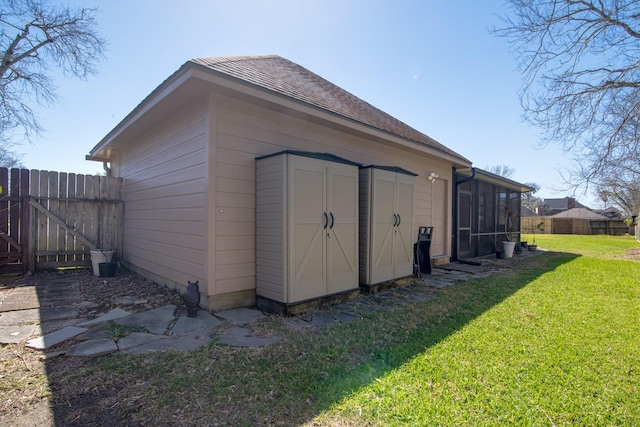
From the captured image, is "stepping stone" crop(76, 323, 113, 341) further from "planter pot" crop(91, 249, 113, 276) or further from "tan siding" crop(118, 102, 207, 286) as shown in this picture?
"planter pot" crop(91, 249, 113, 276)

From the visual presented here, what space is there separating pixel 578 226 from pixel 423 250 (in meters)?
29.9

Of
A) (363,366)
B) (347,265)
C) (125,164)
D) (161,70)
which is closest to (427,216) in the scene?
(347,265)

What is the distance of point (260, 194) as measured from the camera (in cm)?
416

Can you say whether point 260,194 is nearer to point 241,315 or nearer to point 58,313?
point 241,315

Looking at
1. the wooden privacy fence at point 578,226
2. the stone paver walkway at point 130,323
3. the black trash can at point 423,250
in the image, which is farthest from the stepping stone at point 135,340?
the wooden privacy fence at point 578,226

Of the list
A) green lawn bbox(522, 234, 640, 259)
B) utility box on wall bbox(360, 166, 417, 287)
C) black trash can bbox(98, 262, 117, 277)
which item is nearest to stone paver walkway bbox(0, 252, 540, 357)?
utility box on wall bbox(360, 166, 417, 287)

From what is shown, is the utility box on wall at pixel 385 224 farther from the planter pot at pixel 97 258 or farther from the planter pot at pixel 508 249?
the planter pot at pixel 508 249

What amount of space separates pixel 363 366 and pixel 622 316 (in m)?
3.78

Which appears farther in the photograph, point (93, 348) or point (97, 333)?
point (97, 333)

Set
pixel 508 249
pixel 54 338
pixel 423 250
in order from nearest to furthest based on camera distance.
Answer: pixel 54 338 < pixel 423 250 < pixel 508 249

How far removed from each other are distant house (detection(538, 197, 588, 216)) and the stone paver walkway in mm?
51352

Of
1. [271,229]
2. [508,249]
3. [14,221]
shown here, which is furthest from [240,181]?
[508,249]

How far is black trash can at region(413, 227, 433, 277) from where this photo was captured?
674 cm

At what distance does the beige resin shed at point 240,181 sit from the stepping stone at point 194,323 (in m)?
0.25
